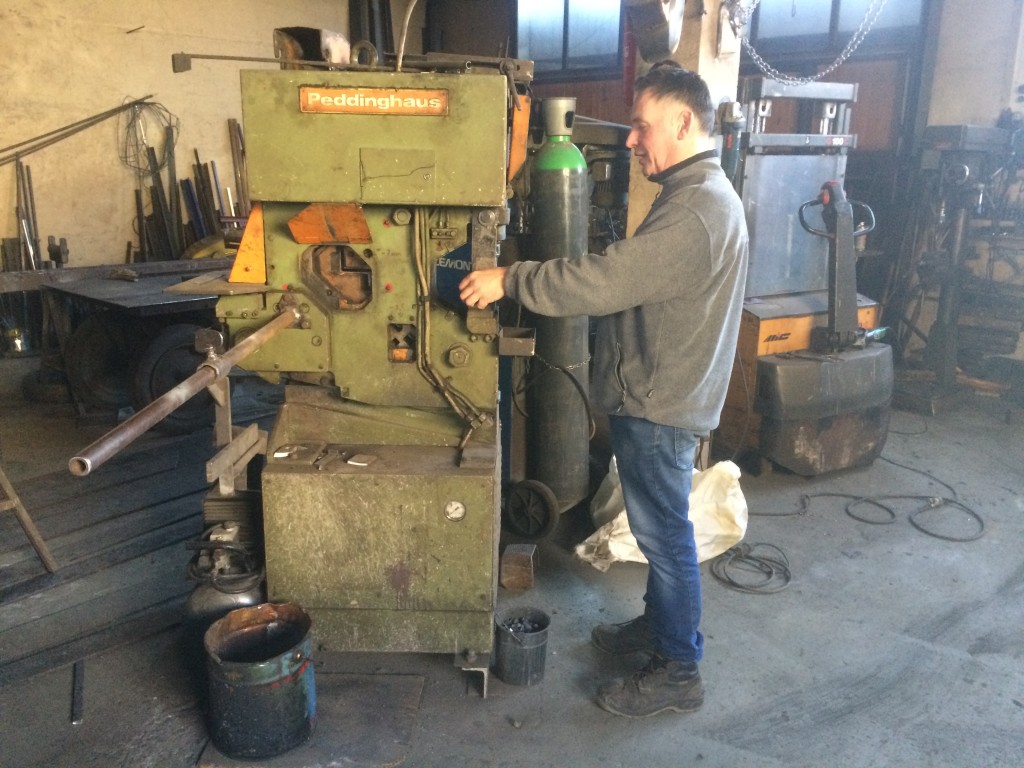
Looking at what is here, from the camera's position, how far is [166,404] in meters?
1.30

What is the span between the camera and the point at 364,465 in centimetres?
186

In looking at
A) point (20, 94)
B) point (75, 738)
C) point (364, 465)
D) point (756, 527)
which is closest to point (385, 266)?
point (364, 465)

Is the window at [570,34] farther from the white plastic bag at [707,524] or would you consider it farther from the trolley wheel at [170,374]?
the white plastic bag at [707,524]

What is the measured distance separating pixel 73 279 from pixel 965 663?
428 cm

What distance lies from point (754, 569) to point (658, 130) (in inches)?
60.7

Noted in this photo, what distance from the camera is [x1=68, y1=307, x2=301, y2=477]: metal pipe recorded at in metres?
1.13

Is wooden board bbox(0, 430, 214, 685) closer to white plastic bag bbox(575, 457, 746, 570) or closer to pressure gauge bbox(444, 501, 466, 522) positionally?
pressure gauge bbox(444, 501, 466, 522)

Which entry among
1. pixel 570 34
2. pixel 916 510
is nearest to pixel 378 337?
pixel 916 510

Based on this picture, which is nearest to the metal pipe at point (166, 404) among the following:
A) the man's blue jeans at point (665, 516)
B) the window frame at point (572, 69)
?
the man's blue jeans at point (665, 516)

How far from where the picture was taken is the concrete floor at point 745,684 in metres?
1.81

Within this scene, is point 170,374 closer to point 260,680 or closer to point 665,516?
point 260,680

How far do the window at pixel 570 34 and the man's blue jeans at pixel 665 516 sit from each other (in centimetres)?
533

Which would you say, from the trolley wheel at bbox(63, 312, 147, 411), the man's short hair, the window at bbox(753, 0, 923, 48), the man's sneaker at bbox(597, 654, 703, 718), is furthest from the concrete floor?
the window at bbox(753, 0, 923, 48)

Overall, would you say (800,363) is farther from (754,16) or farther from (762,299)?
(754,16)
